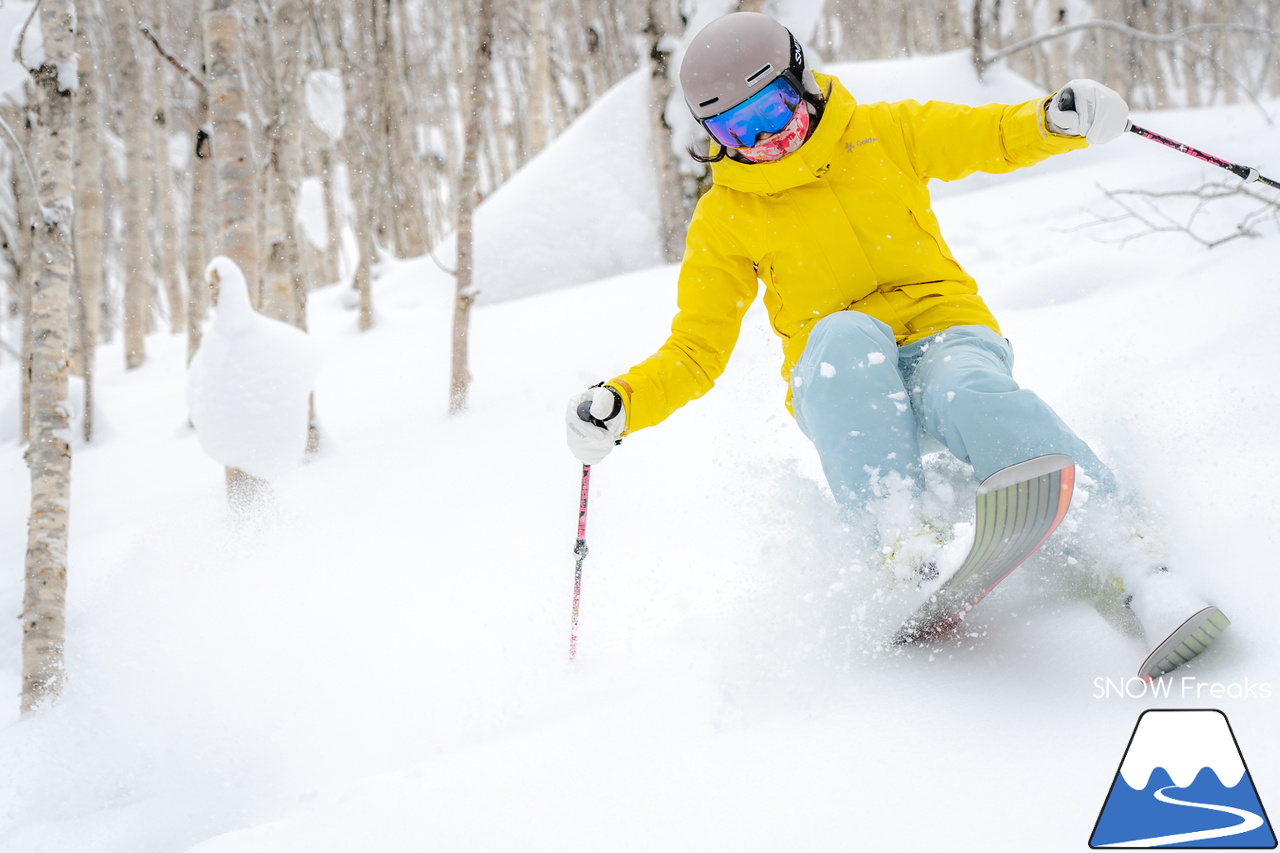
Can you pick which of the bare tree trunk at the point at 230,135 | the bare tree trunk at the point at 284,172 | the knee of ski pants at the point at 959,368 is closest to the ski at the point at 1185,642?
the knee of ski pants at the point at 959,368

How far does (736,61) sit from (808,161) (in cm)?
27

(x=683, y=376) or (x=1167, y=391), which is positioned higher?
(x=683, y=376)

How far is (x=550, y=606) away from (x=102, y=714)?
1459 millimetres

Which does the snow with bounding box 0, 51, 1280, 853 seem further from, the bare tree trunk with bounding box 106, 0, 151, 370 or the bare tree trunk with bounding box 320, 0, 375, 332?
the bare tree trunk with bounding box 106, 0, 151, 370

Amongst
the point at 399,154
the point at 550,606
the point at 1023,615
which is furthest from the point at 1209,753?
the point at 399,154

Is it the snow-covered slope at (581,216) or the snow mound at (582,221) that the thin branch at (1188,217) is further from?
the snow mound at (582,221)

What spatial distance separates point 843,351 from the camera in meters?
1.64

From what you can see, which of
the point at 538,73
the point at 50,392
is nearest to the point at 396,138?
the point at 538,73

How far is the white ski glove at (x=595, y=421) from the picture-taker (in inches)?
71.9

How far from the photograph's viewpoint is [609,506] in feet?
10.7

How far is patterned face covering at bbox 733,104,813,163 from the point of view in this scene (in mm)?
1770

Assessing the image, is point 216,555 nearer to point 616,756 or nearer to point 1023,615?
point 616,756

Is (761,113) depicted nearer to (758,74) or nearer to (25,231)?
(758,74)

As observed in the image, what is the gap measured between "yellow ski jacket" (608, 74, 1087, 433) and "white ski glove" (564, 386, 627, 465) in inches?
1.6
